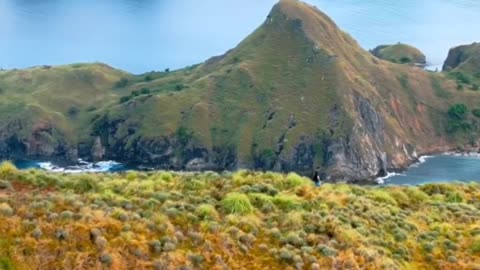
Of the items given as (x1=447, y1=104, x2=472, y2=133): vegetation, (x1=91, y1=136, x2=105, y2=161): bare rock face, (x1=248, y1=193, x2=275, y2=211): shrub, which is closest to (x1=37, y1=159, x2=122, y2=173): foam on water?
(x1=91, y1=136, x2=105, y2=161): bare rock face

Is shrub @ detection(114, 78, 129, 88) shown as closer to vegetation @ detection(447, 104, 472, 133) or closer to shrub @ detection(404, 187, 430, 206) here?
vegetation @ detection(447, 104, 472, 133)

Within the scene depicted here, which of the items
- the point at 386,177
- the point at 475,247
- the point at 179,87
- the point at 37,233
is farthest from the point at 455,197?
the point at 179,87

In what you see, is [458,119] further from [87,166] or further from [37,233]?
[37,233]

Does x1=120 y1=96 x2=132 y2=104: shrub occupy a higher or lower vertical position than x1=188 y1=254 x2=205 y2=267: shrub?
higher

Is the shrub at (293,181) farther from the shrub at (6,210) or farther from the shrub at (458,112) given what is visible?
the shrub at (458,112)

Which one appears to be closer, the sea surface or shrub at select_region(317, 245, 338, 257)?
shrub at select_region(317, 245, 338, 257)

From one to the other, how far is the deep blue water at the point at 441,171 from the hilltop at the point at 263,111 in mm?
4300

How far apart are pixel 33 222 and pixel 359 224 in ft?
34.2

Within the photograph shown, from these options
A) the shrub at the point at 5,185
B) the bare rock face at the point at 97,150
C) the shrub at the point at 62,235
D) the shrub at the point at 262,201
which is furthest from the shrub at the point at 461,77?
the shrub at the point at 62,235

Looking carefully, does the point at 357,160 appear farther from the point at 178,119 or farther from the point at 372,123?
the point at 178,119

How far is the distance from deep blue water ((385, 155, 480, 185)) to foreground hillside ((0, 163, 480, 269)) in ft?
387

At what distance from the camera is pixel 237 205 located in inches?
867

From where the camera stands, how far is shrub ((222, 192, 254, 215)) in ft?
71.9

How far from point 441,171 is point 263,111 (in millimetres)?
39889
